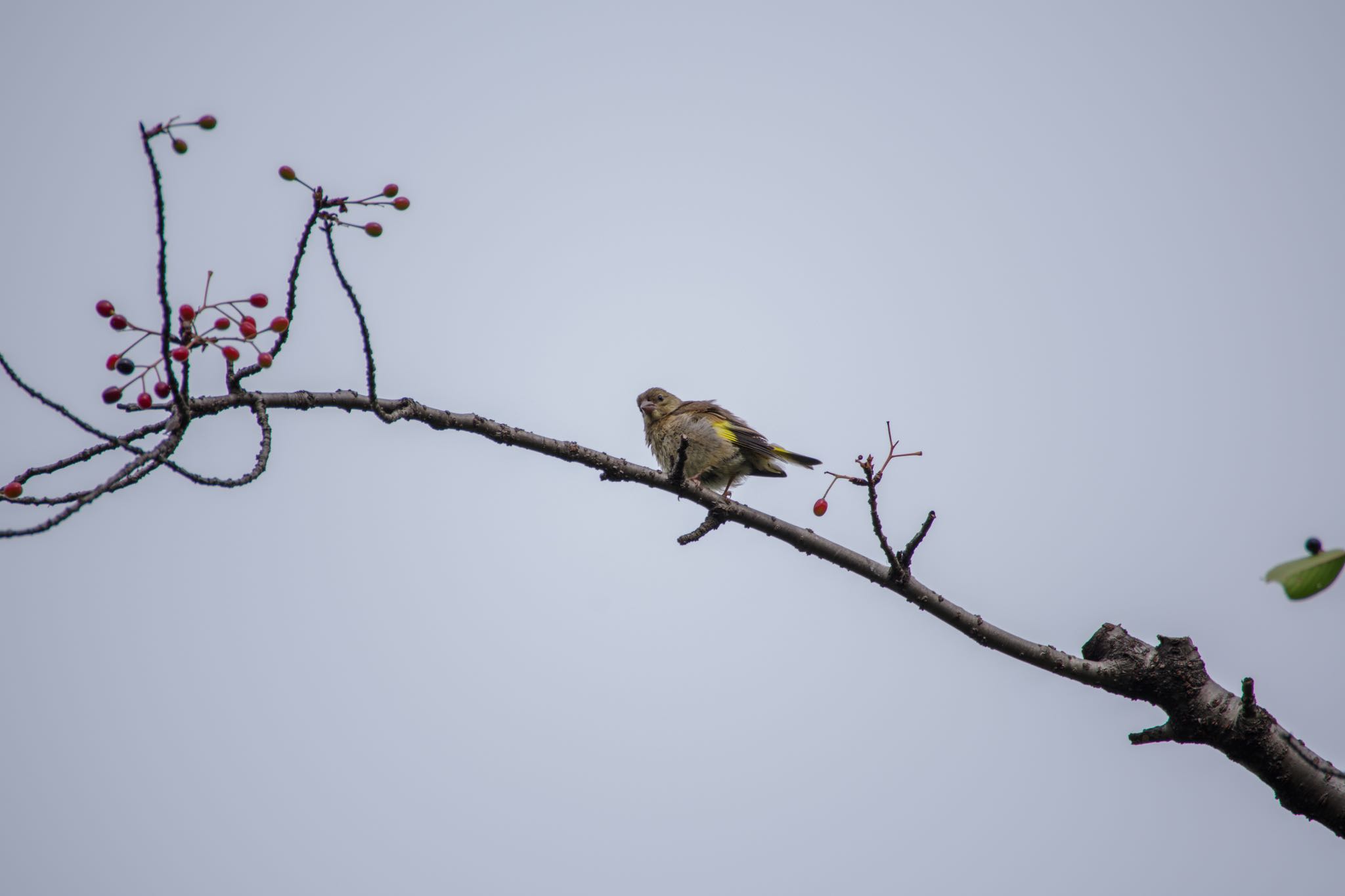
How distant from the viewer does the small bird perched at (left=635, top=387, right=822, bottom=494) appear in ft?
27.9

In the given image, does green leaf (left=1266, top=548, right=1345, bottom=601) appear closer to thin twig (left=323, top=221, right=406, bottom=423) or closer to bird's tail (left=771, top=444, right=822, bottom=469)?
thin twig (left=323, top=221, right=406, bottom=423)

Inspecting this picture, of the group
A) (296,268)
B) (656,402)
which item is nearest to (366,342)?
(296,268)

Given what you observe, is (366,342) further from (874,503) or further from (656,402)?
(656,402)

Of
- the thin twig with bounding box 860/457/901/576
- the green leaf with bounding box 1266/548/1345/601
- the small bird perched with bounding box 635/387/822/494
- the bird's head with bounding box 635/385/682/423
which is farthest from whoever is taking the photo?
the bird's head with bounding box 635/385/682/423

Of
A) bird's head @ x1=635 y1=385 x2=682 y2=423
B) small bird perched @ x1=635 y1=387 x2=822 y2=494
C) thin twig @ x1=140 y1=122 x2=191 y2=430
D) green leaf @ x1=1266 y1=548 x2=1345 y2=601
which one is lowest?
green leaf @ x1=1266 y1=548 x2=1345 y2=601

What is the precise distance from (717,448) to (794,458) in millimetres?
880

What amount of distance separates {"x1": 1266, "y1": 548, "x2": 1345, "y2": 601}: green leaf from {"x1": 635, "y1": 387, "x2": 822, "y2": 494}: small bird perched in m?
6.26

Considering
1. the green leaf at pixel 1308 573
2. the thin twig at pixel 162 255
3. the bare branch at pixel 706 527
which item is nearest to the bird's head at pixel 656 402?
the bare branch at pixel 706 527

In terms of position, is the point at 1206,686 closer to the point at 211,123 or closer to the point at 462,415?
the point at 462,415

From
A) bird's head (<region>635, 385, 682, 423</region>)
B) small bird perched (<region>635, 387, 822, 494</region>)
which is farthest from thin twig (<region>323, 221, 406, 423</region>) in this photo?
bird's head (<region>635, 385, 682, 423</region>)

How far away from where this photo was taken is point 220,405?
11.8 feet

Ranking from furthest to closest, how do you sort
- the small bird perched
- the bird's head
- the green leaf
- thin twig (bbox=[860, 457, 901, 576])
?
the bird's head → the small bird perched → thin twig (bbox=[860, 457, 901, 576]) → the green leaf

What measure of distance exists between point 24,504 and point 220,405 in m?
0.77

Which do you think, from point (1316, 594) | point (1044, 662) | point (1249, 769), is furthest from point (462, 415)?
point (1249, 769)
